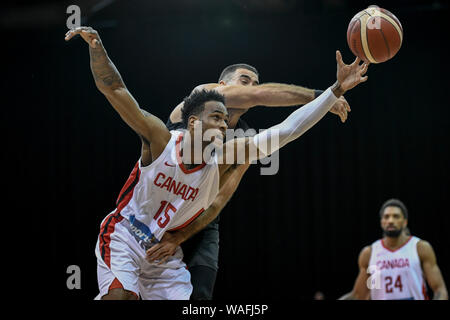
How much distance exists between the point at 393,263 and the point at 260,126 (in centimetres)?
229

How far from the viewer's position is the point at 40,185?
25.4 feet

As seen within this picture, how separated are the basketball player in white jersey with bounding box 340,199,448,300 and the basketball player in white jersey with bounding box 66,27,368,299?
329 cm

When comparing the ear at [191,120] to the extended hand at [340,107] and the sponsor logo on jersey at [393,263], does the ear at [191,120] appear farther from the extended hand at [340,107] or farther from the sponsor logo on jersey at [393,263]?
the sponsor logo on jersey at [393,263]

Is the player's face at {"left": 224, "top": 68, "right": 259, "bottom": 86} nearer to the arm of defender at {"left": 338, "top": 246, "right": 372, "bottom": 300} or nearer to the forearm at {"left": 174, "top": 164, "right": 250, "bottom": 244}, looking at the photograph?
the forearm at {"left": 174, "top": 164, "right": 250, "bottom": 244}

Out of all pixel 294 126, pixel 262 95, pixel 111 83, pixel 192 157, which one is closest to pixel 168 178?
pixel 192 157

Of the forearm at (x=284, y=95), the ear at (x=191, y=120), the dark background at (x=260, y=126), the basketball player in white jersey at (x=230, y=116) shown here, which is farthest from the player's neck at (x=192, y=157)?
the dark background at (x=260, y=126)

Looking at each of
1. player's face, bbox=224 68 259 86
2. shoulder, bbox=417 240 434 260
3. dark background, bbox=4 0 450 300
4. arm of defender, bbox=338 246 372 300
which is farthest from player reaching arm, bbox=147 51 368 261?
dark background, bbox=4 0 450 300

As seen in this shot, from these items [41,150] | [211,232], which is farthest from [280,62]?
[211,232]

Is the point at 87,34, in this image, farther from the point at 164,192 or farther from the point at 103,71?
the point at 164,192

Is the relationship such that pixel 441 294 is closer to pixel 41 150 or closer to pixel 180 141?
pixel 180 141

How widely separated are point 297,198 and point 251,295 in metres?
1.31

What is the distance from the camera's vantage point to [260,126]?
286 inches

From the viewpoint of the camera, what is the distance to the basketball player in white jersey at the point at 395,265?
19.4 feet

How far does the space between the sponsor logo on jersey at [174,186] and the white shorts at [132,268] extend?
287 millimetres
